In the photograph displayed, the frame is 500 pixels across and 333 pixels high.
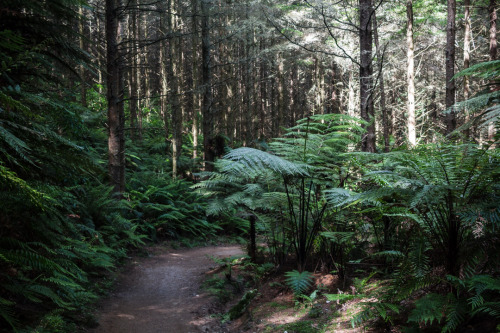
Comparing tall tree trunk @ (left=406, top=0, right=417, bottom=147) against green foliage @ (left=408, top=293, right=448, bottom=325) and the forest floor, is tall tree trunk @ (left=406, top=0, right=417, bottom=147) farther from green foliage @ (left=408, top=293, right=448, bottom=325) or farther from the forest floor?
green foliage @ (left=408, top=293, right=448, bottom=325)

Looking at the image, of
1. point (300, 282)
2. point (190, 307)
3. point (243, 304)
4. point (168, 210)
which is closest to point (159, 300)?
point (190, 307)

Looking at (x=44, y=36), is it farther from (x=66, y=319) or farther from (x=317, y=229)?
(x=317, y=229)

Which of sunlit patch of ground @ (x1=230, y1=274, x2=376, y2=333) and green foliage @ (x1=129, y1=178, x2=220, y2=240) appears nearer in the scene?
sunlit patch of ground @ (x1=230, y1=274, x2=376, y2=333)

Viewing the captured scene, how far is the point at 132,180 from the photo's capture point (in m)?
11.7

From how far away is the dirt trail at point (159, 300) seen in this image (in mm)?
4668

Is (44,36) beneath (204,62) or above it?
beneath

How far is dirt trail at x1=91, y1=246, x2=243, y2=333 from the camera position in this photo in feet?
15.3

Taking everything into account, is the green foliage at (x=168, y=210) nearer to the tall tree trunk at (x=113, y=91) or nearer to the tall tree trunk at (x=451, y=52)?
the tall tree trunk at (x=113, y=91)

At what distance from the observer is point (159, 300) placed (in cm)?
579

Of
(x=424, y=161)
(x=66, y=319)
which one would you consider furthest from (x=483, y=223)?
(x=66, y=319)

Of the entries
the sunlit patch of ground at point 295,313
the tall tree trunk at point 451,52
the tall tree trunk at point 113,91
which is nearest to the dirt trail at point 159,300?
the sunlit patch of ground at point 295,313

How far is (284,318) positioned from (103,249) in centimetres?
402

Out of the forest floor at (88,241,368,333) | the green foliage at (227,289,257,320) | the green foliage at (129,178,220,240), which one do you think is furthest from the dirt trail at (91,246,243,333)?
the green foliage at (129,178,220,240)

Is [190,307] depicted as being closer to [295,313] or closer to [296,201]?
[295,313]
